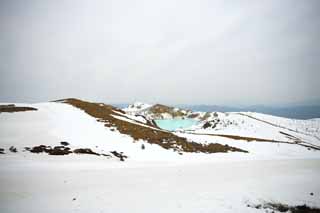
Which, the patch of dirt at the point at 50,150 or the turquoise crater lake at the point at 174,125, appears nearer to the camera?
the patch of dirt at the point at 50,150

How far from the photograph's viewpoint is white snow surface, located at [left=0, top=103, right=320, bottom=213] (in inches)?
424

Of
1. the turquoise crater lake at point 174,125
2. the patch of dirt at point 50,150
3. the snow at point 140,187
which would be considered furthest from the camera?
the turquoise crater lake at point 174,125

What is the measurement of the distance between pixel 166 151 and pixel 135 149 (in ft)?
15.0

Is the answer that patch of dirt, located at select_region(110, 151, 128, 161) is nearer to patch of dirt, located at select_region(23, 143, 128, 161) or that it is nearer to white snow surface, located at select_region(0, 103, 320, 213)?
patch of dirt, located at select_region(23, 143, 128, 161)

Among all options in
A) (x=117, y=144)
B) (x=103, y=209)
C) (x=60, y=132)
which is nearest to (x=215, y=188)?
(x=103, y=209)

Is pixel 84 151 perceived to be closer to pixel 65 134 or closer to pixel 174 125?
pixel 65 134

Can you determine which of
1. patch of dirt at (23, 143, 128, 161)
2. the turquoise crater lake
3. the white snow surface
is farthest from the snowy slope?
the turquoise crater lake

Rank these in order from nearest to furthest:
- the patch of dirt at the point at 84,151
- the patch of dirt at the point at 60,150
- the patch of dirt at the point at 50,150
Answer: the patch of dirt at the point at 50,150, the patch of dirt at the point at 60,150, the patch of dirt at the point at 84,151

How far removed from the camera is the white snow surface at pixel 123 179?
35.3 ft

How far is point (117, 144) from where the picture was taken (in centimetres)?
2594

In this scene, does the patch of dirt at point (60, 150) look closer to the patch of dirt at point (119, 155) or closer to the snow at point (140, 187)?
the patch of dirt at point (119, 155)

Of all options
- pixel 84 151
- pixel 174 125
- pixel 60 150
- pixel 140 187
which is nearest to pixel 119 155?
pixel 84 151

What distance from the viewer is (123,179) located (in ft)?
49.3

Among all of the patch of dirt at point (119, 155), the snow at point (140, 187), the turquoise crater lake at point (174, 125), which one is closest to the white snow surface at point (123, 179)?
the snow at point (140, 187)
